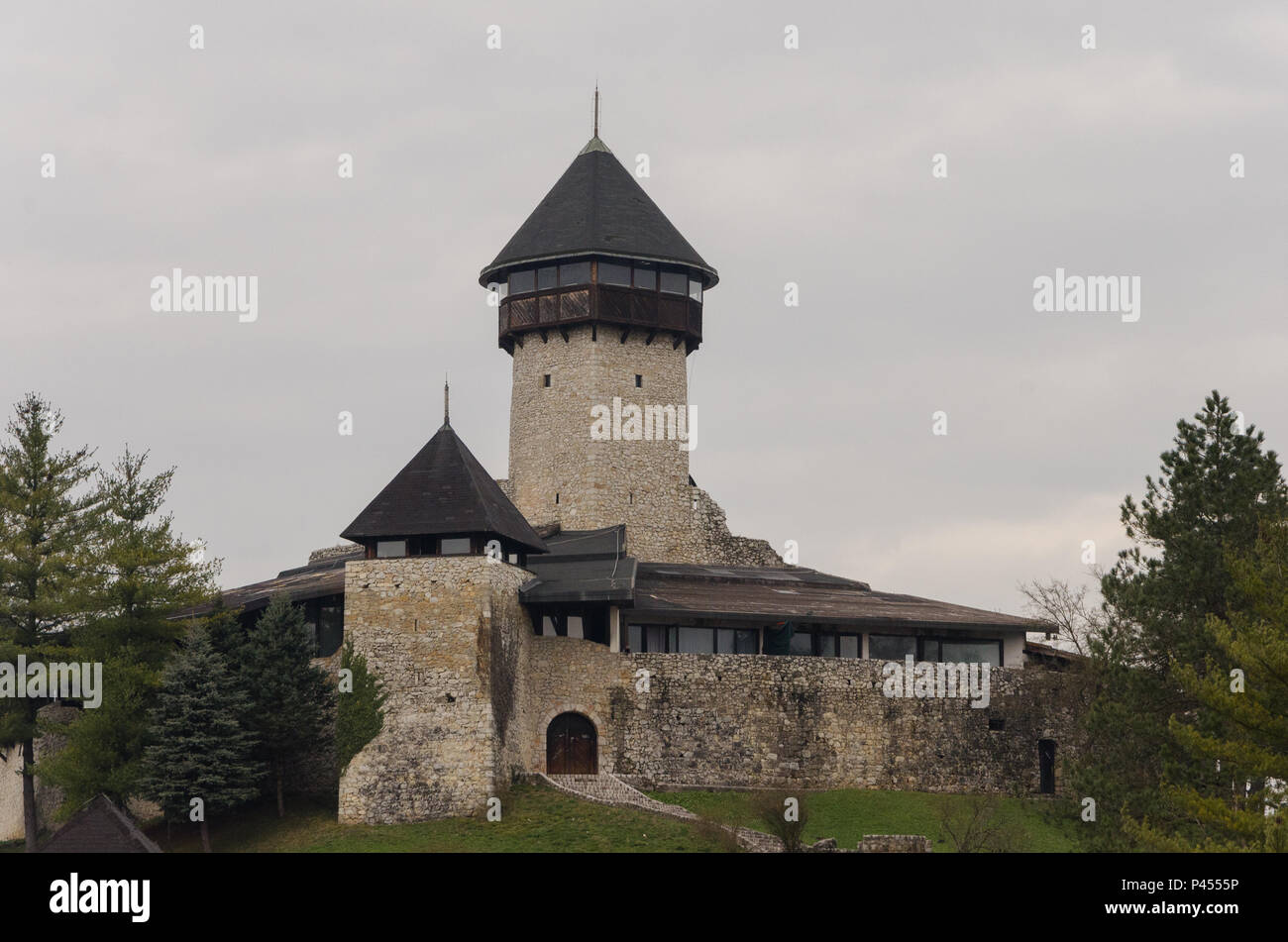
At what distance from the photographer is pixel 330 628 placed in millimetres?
42969

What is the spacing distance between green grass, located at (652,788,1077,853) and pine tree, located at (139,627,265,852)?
32.7 feet

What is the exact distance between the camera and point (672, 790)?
43031 mm

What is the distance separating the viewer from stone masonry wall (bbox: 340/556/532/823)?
3897 cm

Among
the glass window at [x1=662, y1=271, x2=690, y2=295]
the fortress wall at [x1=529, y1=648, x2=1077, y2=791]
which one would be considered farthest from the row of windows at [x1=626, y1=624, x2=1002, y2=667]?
the glass window at [x1=662, y1=271, x2=690, y2=295]

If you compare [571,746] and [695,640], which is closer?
[571,746]

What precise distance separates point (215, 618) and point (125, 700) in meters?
2.80

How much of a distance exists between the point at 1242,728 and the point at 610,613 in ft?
58.3

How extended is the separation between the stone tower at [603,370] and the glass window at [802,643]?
7.68 meters

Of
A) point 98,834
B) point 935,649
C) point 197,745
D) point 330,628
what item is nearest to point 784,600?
point 935,649

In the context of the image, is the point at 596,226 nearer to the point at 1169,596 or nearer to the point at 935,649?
the point at 935,649

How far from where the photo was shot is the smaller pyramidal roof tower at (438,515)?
132ft

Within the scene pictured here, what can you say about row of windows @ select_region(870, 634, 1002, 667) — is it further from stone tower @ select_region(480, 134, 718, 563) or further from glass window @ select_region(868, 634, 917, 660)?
stone tower @ select_region(480, 134, 718, 563)
